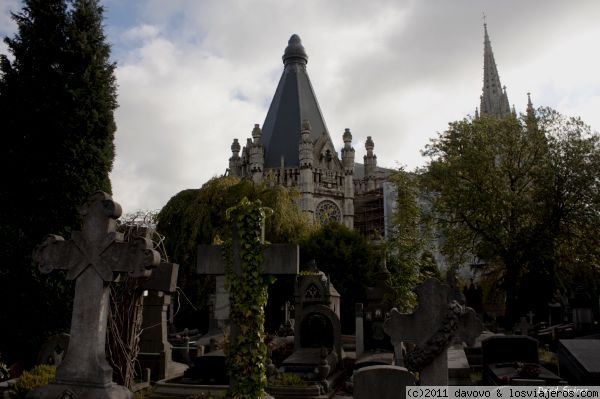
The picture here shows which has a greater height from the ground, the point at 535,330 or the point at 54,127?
the point at 54,127

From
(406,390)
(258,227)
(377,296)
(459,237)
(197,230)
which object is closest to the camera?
(406,390)

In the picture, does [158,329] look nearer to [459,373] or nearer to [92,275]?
[92,275]

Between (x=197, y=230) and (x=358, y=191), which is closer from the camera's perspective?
(x=197, y=230)

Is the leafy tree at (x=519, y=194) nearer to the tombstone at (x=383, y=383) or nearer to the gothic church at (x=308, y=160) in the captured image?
the tombstone at (x=383, y=383)

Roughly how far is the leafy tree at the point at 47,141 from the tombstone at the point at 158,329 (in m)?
2.45

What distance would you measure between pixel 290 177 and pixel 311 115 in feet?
28.2

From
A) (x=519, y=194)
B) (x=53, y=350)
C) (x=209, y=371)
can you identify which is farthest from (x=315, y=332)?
(x=519, y=194)

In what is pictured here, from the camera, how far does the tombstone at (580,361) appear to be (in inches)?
267

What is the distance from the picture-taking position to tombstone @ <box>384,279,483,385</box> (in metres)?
5.87

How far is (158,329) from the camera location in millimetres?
9586

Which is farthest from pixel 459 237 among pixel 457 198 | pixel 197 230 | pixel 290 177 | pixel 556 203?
pixel 290 177

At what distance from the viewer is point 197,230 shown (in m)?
24.0

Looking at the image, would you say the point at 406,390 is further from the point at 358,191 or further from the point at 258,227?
the point at 358,191

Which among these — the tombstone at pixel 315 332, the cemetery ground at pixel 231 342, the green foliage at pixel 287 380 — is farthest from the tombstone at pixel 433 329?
the tombstone at pixel 315 332
